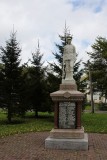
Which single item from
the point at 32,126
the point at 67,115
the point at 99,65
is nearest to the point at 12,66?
the point at 32,126

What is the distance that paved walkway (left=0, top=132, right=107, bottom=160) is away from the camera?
11421 mm

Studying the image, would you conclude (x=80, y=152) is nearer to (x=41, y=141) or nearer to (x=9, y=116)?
(x=41, y=141)

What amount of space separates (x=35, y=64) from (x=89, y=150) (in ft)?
59.1

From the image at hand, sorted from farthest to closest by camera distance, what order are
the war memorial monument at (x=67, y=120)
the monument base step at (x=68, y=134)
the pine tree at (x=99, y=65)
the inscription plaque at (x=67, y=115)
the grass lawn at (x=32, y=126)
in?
the pine tree at (x=99, y=65), the grass lawn at (x=32, y=126), the inscription plaque at (x=67, y=115), the monument base step at (x=68, y=134), the war memorial monument at (x=67, y=120)

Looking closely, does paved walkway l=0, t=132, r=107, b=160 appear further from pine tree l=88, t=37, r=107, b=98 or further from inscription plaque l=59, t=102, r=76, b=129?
pine tree l=88, t=37, r=107, b=98

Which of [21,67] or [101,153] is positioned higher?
[21,67]

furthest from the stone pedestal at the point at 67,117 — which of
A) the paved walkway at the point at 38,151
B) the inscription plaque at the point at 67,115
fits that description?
the paved walkway at the point at 38,151

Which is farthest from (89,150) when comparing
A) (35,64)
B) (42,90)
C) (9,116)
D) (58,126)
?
(35,64)

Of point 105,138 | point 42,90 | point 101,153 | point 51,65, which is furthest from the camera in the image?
point 42,90

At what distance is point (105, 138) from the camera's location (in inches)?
644

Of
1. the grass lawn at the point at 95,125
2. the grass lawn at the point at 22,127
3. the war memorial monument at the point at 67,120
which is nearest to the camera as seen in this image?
the war memorial monument at the point at 67,120

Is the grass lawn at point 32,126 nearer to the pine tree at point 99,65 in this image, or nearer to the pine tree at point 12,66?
the pine tree at point 12,66

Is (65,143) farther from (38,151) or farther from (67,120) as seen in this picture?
(38,151)

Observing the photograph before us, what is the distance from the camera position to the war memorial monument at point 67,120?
526 inches
